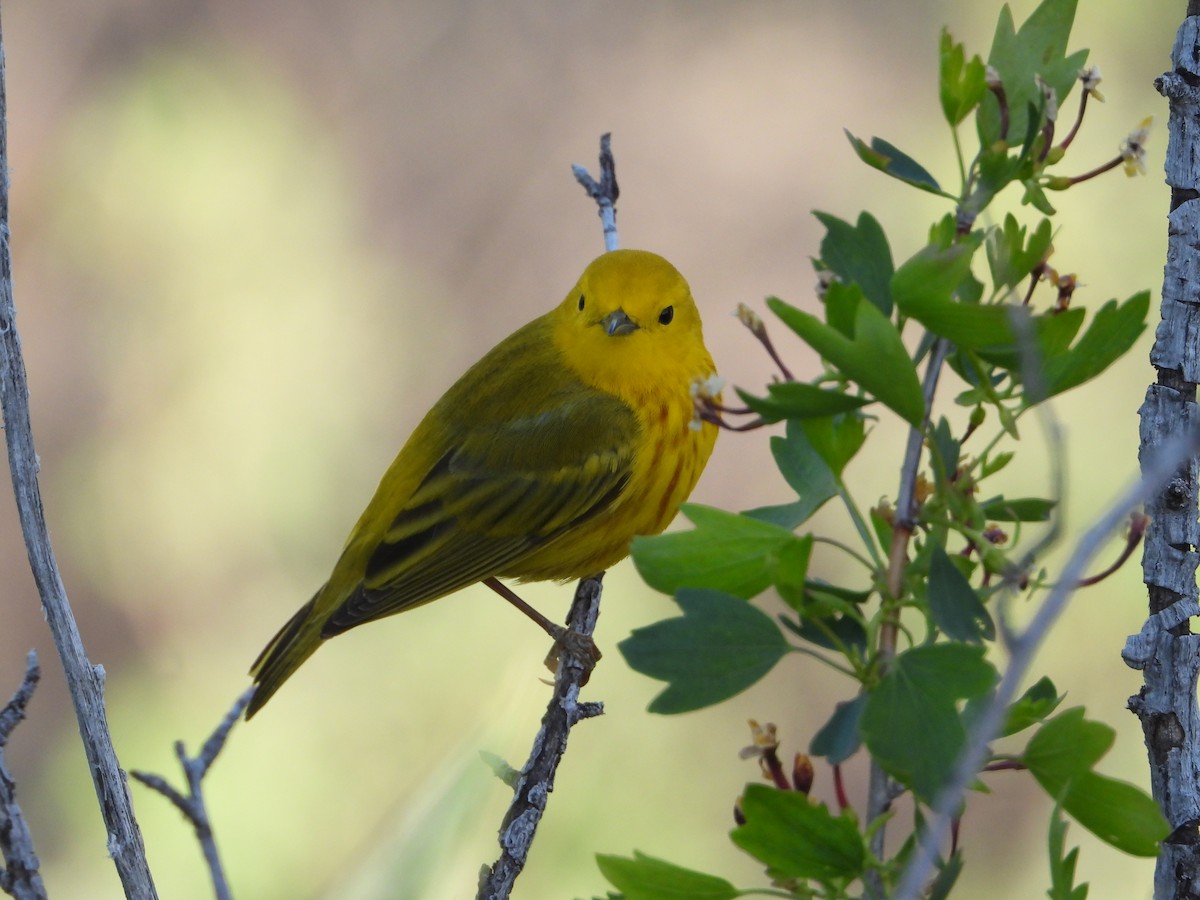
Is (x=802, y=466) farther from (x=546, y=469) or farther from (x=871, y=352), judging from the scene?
(x=546, y=469)

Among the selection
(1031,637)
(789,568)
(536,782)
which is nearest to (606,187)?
(536,782)

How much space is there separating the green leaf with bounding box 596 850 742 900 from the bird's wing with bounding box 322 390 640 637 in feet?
6.63

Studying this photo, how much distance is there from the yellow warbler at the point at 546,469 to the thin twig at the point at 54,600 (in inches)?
60.9

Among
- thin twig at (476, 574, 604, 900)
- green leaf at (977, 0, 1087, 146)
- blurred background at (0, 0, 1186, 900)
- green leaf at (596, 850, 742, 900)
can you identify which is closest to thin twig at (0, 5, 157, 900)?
thin twig at (476, 574, 604, 900)

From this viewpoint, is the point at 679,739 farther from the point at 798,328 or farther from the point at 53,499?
the point at 798,328

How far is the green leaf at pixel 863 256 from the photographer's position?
950 millimetres

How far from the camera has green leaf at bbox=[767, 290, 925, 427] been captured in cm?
81

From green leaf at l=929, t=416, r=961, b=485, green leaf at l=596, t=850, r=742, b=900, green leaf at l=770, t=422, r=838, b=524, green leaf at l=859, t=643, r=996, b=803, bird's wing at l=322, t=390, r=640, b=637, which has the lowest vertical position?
green leaf at l=596, t=850, r=742, b=900

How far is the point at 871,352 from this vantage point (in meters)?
0.82

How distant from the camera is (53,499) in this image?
5160mm

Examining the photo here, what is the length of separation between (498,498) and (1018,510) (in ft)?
7.16

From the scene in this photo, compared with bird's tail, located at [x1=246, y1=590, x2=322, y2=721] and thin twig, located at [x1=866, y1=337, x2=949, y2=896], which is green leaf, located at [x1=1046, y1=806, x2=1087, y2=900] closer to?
thin twig, located at [x1=866, y1=337, x2=949, y2=896]

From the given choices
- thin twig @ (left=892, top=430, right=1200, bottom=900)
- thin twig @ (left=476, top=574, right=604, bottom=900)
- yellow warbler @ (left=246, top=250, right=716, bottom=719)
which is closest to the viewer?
thin twig @ (left=892, top=430, right=1200, bottom=900)

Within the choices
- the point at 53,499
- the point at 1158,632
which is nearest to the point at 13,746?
the point at 53,499
